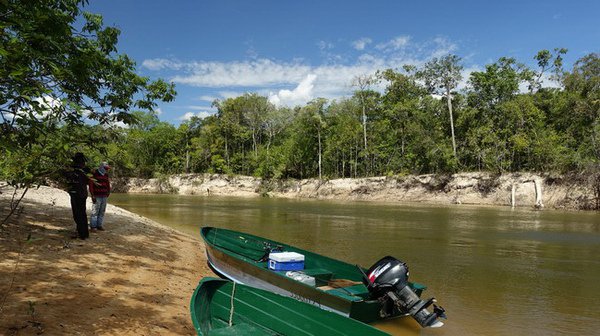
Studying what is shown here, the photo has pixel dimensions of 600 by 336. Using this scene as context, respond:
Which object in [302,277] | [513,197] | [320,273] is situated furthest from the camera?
[513,197]

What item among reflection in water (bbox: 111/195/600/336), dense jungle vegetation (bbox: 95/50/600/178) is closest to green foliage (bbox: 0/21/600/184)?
dense jungle vegetation (bbox: 95/50/600/178)

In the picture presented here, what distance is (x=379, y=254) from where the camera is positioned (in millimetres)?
12086

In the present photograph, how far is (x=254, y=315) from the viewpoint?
4.33 m

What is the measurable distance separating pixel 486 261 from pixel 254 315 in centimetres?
954

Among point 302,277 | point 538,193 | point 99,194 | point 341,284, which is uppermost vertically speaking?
point 99,194

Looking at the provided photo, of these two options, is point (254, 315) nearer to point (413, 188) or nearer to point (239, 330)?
point (239, 330)

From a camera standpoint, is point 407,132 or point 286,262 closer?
point 286,262

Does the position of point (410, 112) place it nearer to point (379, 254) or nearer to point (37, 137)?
point (379, 254)

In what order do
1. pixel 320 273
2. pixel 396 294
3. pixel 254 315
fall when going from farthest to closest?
1. pixel 320 273
2. pixel 396 294
3. pixel 254 315

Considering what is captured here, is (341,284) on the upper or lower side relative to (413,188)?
lower

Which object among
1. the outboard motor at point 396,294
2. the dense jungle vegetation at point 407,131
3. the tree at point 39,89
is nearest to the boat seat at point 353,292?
the outboard motor at point 396,294

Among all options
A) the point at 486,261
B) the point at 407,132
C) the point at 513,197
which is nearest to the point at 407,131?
the point at 407,132

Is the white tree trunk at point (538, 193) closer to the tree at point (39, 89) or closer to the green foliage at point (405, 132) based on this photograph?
the green foliage at point (405, 132)

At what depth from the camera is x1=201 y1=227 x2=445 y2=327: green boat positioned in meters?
5.45
